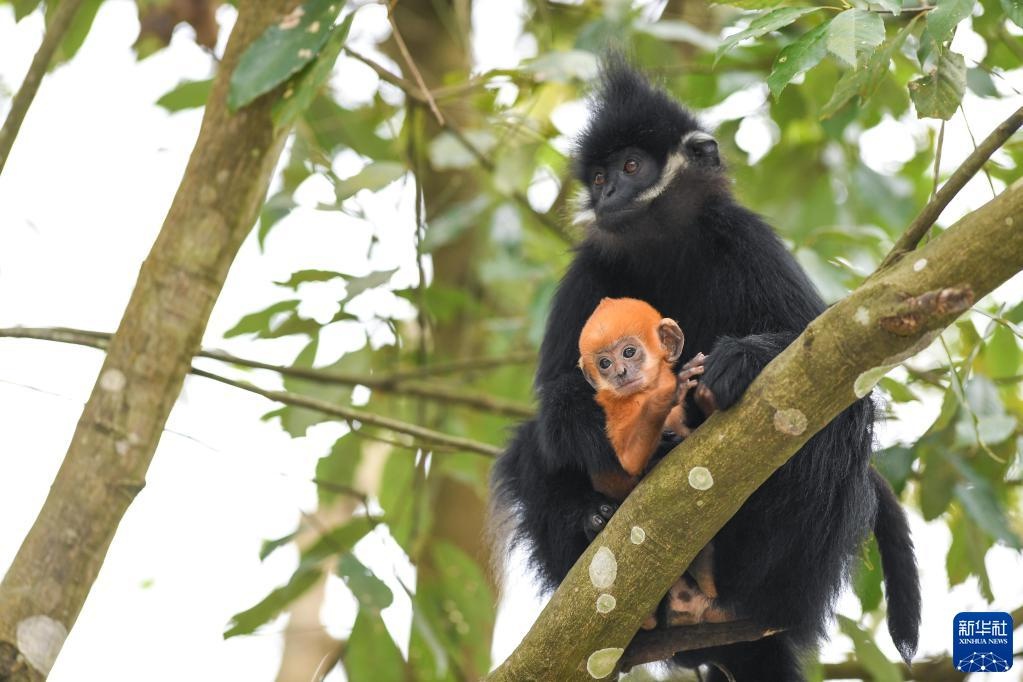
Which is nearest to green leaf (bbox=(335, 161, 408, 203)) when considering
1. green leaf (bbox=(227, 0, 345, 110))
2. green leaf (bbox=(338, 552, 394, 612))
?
green leaf (bbox=(227, 0, 345, 110))

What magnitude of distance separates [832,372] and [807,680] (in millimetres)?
1763

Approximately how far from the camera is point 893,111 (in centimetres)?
522

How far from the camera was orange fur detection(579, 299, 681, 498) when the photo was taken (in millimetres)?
3250

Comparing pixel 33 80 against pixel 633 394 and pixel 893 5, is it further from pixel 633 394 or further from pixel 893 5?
pixel 893 5

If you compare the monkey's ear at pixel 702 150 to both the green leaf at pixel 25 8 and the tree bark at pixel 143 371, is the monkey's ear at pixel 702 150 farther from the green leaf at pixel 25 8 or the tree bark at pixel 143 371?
the green leaf at pixel 25 8

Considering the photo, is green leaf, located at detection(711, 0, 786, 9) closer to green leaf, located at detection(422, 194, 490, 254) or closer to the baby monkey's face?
the baby monkey's face

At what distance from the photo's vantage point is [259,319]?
4965 mm

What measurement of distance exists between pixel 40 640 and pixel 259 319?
218 cm

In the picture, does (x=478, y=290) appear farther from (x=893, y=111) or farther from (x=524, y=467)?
(x=524, y=467)

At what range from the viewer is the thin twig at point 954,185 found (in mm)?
2494

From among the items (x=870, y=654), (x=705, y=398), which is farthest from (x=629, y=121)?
(x=870, y=654)

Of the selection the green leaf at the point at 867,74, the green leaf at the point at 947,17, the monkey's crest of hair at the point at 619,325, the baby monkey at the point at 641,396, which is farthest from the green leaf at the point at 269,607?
the green leaf at the point at 947,17

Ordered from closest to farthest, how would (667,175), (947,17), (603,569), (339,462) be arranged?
(947,17), (603,569), (667,175), (339,462)

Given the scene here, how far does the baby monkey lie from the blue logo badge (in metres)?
0.96
